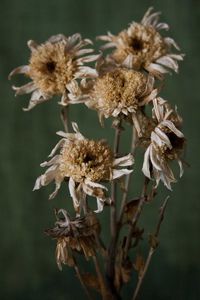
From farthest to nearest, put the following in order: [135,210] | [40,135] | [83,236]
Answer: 1. [40,135]
2. [135,210]
3. [83,236]

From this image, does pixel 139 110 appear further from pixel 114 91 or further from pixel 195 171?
pixel 195 171

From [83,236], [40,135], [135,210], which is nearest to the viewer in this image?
[83,236]

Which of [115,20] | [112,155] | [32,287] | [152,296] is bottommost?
[152,296]

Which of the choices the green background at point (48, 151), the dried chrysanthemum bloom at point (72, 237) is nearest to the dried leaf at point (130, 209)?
the dried chrysanthemum bloom at point (72, 237)

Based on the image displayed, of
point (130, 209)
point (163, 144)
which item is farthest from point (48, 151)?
point (163, 144)

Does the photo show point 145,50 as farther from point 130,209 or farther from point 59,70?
point 130,209

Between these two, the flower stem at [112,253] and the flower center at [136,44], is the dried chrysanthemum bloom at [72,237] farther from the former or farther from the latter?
the flower center at [136,44]

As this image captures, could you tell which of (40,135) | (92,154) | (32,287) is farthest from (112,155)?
(32,287)
